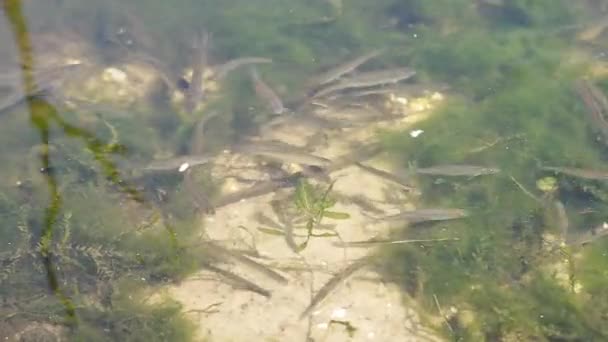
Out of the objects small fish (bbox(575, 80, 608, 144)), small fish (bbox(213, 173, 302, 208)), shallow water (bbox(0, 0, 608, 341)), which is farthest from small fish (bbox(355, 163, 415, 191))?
small fish (bbox(575, 80, 608, 144))

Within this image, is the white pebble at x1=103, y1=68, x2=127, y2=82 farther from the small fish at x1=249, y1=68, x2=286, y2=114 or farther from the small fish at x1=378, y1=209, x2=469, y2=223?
the small fish at x1=378, y1=209, x2=469, y2=223

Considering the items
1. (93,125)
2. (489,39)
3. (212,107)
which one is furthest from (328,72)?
(93,125)

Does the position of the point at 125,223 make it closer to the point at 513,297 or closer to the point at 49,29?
Answer: the point at 513,297

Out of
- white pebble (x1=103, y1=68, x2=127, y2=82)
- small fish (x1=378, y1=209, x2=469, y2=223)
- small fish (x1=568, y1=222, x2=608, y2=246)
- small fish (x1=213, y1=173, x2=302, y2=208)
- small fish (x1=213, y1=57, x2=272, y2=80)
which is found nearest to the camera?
small fish (x1=568, y1=222, x2=608, y2=246)

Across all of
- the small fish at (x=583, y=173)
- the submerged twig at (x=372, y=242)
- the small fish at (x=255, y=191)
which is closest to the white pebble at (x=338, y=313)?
the submerged twig at (x=372, y=242)

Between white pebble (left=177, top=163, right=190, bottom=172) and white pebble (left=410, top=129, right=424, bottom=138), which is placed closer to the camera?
white pebble (left=177, top=163, right=190, bottom=172)
